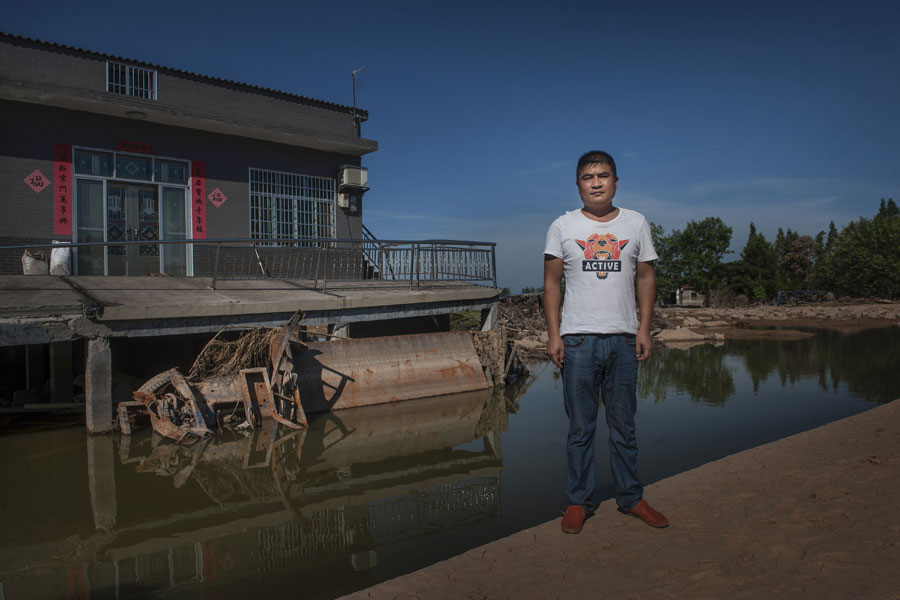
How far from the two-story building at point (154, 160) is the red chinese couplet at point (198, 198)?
2 cm

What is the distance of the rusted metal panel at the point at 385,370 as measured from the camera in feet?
27.0

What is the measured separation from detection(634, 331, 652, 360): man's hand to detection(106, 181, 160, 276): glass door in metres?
11.7

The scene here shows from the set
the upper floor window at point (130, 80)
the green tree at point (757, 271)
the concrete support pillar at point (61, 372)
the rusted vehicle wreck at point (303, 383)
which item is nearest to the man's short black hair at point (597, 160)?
the rusted vehicle wreck at point (303, 383)

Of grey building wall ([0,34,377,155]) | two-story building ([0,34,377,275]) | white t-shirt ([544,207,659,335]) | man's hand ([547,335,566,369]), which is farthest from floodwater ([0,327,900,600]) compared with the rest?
grey building wall ([0,34,377,155])

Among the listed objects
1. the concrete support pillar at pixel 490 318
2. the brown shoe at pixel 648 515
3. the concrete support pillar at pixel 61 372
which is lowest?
the brown shoe at pixel 648 515

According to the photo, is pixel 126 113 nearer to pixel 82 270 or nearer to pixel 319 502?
pixel 82 270

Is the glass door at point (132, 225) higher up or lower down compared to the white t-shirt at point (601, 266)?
higher up

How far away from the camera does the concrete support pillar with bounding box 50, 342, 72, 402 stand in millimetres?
8641

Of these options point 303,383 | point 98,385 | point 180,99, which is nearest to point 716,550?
point 303,383

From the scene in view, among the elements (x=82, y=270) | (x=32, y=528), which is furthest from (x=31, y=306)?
(x=82, y=270)

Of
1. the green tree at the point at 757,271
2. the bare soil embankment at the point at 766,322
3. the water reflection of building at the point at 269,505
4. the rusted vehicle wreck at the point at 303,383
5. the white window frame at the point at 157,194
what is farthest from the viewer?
the green tree at the point at 757,271

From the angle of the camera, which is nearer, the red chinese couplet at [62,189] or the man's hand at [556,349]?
the man's hand at [556,349]

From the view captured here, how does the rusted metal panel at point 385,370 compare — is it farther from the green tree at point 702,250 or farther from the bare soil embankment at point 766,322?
the green tree at point 702,250

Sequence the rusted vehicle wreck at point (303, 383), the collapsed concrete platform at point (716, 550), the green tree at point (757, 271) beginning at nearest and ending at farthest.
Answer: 1. the collapsed concrete platform at point (716, 550)
2. the rusted vehicle wreck at point (303, 383)
3. the green tree at point (757, 271)
